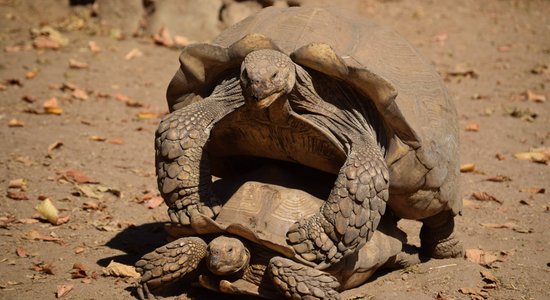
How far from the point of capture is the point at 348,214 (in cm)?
362

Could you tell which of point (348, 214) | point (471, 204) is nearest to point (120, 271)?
point (348, 214)

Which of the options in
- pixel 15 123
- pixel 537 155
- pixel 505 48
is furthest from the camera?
pixel 505 48

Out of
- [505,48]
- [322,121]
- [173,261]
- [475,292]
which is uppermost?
[322,121]

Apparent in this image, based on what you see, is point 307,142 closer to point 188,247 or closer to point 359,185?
point 359,185

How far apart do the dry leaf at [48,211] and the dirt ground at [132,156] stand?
0.04 meters

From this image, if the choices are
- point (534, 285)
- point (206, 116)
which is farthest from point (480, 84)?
point (206, 116)

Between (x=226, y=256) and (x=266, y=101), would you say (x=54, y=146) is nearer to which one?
(x=226, y=256)

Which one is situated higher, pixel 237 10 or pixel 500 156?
pixel 237 10

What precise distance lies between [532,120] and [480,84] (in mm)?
1493

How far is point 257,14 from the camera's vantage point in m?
4.36

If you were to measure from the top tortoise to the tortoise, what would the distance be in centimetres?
9

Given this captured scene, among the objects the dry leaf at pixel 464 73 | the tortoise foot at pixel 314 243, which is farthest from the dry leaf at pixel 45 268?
the dry leaf at pixel 464 73

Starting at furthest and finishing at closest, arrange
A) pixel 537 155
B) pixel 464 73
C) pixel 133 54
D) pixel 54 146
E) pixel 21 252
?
pixel 464 73 → pixel 133 54 → pixel 537 155 → pixel 54 146 → pixel 21 252

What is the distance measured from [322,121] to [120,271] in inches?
59.5
